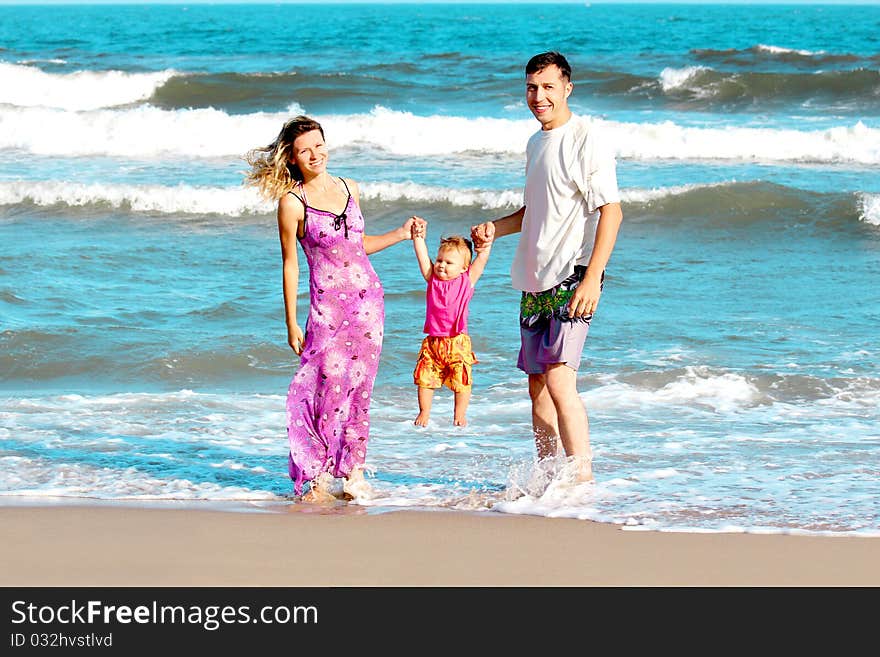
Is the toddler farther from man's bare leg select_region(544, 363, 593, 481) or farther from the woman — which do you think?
man's bare leg select_region(544, 363, 593, 481)

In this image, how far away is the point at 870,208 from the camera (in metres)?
13.1

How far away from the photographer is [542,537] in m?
4.65

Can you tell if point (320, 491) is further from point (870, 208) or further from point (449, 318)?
point (870, 208)

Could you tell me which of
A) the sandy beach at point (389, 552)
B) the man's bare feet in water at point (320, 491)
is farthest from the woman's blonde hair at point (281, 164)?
the sandy beach at point (389, 552)

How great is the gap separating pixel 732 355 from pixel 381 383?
92.5 inches

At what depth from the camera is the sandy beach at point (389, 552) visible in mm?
4152

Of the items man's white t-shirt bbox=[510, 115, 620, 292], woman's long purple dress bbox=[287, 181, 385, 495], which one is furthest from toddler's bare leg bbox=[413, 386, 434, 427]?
man's white t-shirt bbox=[510, 115, 620, 292]

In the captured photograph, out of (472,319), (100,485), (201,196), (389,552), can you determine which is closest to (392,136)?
(201,196)

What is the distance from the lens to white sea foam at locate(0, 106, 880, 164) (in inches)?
721

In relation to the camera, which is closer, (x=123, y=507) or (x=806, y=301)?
(x=123, y=507)

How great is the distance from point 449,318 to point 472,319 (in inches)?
144

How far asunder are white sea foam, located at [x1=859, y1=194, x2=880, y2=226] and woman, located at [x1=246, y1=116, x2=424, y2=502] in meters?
9.07
